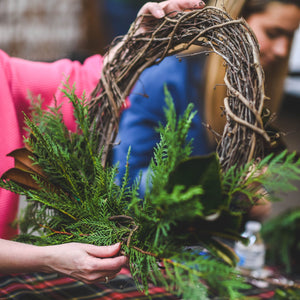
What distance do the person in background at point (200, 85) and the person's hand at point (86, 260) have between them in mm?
105

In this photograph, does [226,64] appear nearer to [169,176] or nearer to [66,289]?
[169,176]

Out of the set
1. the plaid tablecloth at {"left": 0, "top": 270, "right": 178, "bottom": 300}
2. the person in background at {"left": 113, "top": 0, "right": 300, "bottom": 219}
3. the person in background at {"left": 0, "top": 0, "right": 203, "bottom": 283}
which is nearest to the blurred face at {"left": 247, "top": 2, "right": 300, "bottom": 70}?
the person in background at {"left": 113, "top": 0, "right": 300, "bottom": 219}

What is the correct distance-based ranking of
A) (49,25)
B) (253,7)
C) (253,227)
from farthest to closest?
(49,25) → (253,227) → (253,7)

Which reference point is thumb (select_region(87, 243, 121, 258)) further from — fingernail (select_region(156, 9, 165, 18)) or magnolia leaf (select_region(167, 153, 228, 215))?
fingernail (select_region(156, 9, 165, 18))

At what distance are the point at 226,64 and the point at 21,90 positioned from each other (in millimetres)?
512

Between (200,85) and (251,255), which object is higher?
(200,85)

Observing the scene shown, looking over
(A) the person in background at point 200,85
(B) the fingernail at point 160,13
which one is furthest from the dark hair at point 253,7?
(B) the fingernail at point 160,13

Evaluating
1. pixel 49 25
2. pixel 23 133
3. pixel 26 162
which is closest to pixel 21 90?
pixel 23 133

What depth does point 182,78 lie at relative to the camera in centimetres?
57

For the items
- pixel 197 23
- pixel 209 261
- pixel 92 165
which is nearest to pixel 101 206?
pixel 92 165

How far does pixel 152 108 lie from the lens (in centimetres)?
62

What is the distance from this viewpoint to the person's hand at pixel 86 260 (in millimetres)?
474

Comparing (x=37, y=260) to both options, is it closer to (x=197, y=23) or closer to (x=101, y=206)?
(x=101, y=206)

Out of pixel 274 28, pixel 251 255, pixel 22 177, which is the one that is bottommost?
pixel 251 255
